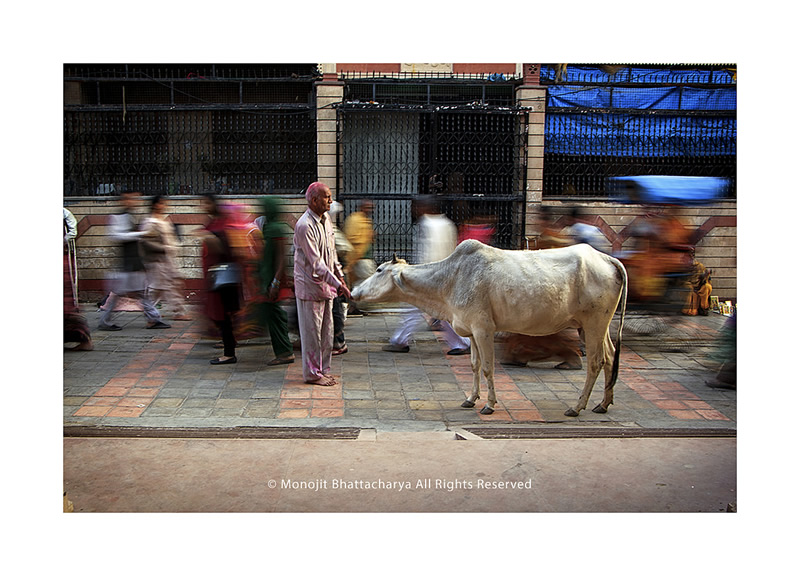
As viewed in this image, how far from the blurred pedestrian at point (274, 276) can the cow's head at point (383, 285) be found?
120 centimetres

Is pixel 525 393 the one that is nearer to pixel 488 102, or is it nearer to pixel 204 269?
pixel 204 269

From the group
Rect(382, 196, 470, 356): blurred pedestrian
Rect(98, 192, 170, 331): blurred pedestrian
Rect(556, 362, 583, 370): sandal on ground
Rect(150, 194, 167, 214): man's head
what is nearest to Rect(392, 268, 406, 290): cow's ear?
Rect(382, 196, 470, 356): blurred pedestrian

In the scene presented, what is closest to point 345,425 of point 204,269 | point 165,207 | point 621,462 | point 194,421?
point 194,421

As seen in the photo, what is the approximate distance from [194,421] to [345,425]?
95cm

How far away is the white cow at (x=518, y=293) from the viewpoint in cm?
446

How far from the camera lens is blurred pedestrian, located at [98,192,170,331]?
5387 mm

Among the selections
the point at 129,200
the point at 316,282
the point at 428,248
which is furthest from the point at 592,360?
the point at 129,200

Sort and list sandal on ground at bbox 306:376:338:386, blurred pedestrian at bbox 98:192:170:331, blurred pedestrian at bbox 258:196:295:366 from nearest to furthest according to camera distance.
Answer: sandal on ground at bbox 306:376:338:386 → blurred pedestrian at bbox 98:192:170:331 → blurred pedestrian at bbox 258:196:295:366

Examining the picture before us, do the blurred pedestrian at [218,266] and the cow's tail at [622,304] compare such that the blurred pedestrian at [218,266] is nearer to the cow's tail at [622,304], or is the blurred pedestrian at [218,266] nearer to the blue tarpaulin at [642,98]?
the cow's tail at [622,304]

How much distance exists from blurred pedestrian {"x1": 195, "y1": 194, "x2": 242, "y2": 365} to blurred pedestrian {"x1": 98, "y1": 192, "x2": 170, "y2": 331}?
488 mm

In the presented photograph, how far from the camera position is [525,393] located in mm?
4777

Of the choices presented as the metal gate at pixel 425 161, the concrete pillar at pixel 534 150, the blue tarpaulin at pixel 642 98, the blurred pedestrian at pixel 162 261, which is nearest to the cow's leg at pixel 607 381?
the concrete pillar at pixel 534 150

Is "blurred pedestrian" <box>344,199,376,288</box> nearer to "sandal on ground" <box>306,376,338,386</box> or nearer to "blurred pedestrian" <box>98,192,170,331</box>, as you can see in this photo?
"sandal on ground" <box>306,376,338,386</box>

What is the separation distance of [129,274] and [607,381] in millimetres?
3891
